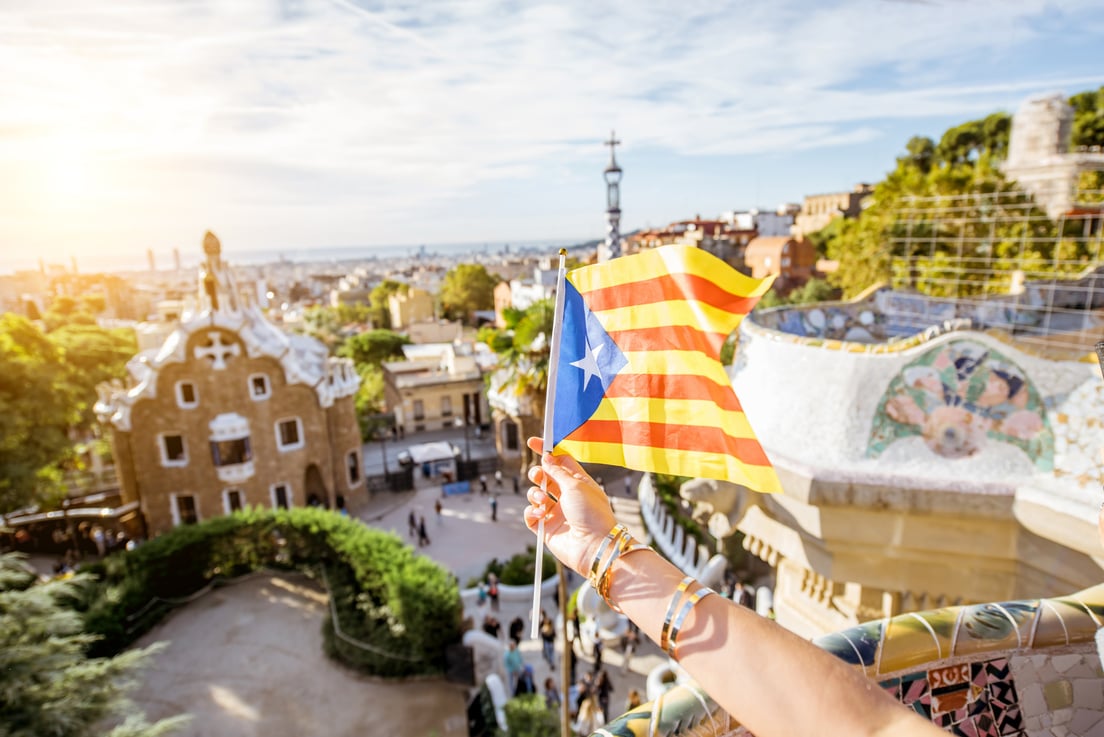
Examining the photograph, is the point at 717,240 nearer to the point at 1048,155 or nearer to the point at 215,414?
the point at 1048,155

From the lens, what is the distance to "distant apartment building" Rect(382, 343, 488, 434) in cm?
3484

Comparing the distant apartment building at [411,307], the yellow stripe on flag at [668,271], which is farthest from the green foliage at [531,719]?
the distant apartment building at [411,307]

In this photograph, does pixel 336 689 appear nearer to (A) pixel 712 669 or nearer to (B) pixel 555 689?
(B) pixel 555 689

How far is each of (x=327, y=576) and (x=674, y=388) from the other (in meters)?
16.4

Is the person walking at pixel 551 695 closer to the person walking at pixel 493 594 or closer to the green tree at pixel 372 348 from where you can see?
the person walking at pixel 493 594

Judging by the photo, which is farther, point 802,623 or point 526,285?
point 526,285

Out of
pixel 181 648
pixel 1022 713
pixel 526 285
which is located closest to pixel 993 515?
pixel 1022 713

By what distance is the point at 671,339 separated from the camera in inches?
122

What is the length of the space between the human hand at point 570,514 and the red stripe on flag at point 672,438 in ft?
2.30

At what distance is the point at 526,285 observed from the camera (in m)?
62.6

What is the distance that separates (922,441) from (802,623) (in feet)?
8.81

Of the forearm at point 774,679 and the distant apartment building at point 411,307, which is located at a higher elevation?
the forearm at point 774,679

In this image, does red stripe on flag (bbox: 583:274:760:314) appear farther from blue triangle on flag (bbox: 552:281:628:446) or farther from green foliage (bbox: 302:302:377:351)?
green foliage (bbox: 302:302:377:351)

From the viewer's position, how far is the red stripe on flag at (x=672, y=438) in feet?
9.66
